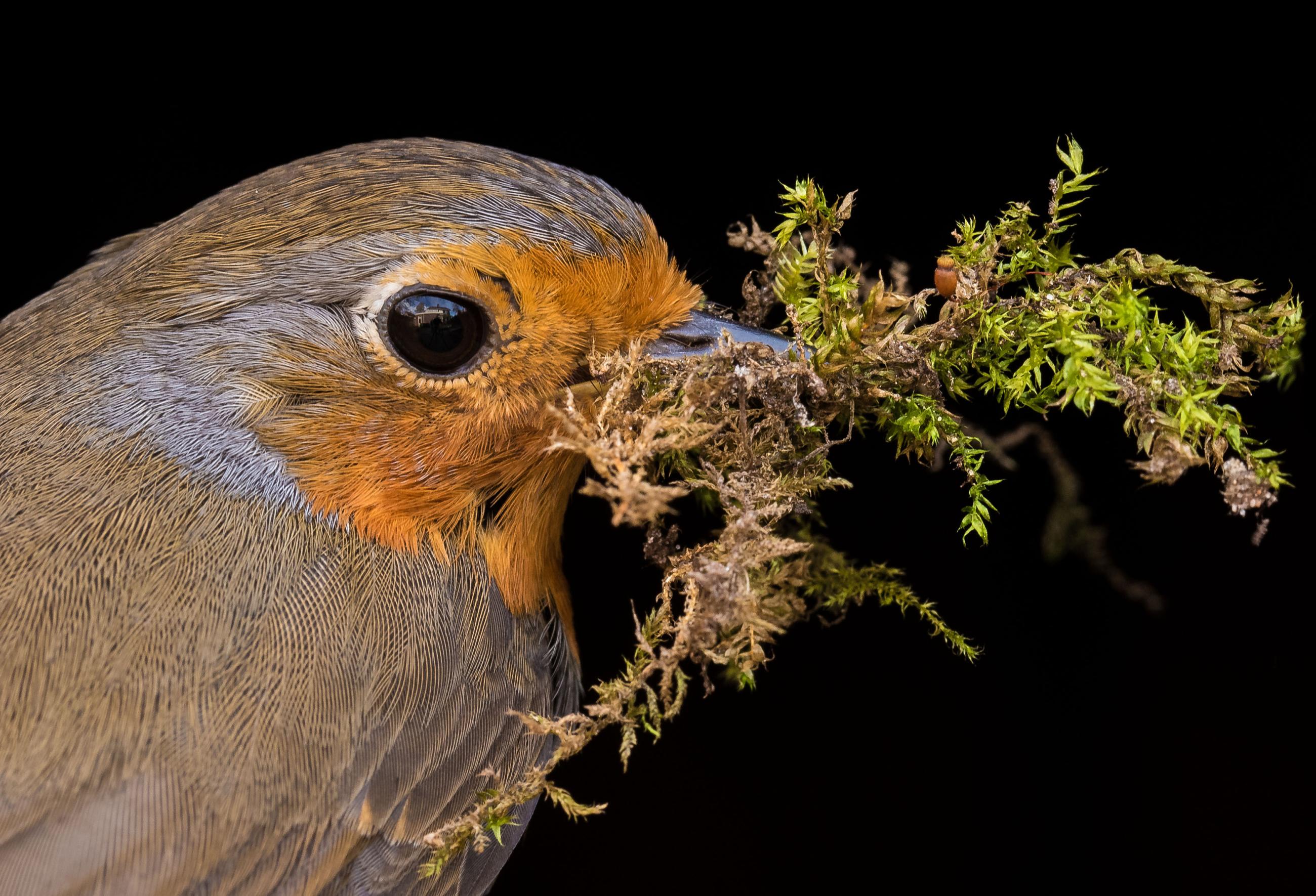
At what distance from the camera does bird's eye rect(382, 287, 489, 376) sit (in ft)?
5.47

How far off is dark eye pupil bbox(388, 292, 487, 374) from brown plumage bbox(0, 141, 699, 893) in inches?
0.8

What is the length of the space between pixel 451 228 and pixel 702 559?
644mm

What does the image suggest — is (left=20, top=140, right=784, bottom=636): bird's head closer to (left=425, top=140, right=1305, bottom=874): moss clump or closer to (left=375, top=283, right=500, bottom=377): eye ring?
(left=375, top=283, right=500, bottom=377): eye ring

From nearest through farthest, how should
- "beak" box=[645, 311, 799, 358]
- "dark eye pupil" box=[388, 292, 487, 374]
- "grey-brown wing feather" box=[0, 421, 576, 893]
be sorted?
"grey-brown wing feather" box=[0, 421, 576, 893] → "dark eye pupil" box=[388, 292, 487, 374] → "beak" box=[645, 311, 799, 358]

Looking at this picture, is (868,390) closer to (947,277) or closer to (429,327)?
(947,277)

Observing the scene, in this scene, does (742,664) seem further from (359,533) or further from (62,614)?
(62,614)

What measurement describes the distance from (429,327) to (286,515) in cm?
37


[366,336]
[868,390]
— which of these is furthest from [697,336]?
[366,336]

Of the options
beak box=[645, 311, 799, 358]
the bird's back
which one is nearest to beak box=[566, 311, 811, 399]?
beak box=[645, 311, 799, 358]

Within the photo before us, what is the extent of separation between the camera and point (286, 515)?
5.50 feet

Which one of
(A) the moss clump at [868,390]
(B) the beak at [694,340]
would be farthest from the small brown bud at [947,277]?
(B) the beak at [694,340]

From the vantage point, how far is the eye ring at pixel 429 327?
1668 mm

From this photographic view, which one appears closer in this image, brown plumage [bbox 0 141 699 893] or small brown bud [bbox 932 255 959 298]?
brown plumage [bbox 0 141 699 893]

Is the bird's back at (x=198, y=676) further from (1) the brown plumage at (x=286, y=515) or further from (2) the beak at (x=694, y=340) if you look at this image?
(2) the beak at (x=694, y=340)
